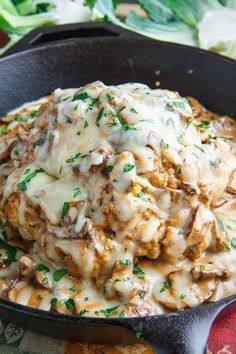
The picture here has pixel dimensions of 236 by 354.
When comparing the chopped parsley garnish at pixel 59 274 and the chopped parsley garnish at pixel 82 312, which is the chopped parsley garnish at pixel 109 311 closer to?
the chopped parsley garnish at pixel 82 312

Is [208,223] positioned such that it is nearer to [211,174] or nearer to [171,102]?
[211,174]

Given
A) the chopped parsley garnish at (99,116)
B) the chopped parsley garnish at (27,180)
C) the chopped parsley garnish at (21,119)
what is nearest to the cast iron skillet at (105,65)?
the chopped parsley garnish at (21,119)

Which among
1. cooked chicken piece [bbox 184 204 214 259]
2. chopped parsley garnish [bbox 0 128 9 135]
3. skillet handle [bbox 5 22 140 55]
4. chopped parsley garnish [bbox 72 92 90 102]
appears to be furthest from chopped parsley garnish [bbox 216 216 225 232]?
skillet handle [bbox 5 22 140 55]

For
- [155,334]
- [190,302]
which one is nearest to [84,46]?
[190,302]

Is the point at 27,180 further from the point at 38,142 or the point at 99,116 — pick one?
the point at 99,116

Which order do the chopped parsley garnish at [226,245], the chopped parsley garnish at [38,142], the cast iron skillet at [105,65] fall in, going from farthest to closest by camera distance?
the cast iron skillet at [105,65] → the chopped parsley garnish at [38,142] → the chopped parsley garnish at [226,245]

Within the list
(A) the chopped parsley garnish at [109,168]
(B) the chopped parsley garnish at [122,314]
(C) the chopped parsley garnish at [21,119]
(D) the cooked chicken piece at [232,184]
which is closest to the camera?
(B) the chopped parsley garnish at [122,314]
